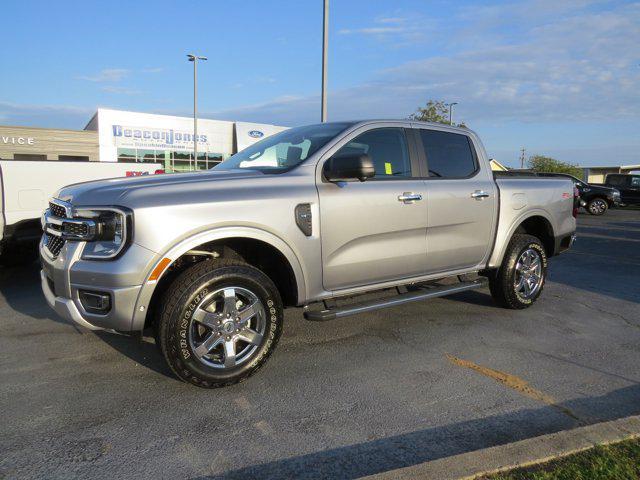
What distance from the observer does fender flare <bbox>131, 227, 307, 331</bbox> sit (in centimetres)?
310

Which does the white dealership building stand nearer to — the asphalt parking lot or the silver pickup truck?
the silver pickup truck

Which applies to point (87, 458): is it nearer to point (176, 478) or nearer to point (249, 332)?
point (176, 478)

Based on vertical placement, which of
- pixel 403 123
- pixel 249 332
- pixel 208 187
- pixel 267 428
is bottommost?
pixel 267 428

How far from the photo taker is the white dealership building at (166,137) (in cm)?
3175

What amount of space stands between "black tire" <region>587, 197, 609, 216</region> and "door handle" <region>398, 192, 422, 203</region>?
21426mm

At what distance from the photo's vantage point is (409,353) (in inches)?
163

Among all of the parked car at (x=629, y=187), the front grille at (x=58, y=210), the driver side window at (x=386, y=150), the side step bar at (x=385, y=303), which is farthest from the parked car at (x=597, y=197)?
the front grille at (x=58, y=210)

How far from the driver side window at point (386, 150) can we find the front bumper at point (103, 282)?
2.02m

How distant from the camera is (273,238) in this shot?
353 cm

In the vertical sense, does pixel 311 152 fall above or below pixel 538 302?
above

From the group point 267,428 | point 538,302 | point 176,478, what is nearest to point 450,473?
point 267,428

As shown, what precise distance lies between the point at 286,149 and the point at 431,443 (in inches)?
106

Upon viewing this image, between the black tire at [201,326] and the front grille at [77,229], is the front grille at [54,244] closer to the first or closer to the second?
the front grille at [77,229]

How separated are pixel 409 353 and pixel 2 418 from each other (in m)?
2.89
